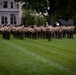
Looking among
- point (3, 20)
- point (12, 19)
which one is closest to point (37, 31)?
point (3, 20)

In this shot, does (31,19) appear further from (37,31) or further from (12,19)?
(37,31)

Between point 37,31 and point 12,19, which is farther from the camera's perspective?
point 12,19

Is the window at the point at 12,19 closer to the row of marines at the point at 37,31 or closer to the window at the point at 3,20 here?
the window at the point at 3,20

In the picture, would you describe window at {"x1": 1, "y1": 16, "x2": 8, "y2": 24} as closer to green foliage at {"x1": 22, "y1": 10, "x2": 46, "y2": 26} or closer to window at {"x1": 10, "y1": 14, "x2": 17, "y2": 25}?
window at {"x1": 10, "y1": 14, "x2": 17, "y2": 25}

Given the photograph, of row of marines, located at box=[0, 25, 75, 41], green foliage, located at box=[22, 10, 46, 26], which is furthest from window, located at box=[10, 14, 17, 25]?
row of marines, located at box=[0, 25, 75, 41]

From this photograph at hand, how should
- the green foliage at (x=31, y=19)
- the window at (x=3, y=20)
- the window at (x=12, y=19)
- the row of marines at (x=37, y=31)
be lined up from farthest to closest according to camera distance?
the green foliage at (x=31, y=19), the window at (x=12, y=19), the window at (x=3, y=20), the row of marines at (x=37, y=31)

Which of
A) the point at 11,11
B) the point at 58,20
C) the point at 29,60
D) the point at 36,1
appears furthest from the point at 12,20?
the point at 29,60

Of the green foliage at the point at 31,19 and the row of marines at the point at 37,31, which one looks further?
the green foliage at the point at 31,19

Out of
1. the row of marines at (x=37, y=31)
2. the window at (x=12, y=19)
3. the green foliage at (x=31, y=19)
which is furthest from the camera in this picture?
the green foliage at (x=31, y=19)

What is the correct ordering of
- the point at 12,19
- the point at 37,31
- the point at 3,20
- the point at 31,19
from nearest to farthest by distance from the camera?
1. the point at 37,31
2. the point at 3,20
3. the point at 12,19
4. the point at 31,19

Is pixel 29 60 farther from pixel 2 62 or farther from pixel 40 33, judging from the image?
pixel 40 33

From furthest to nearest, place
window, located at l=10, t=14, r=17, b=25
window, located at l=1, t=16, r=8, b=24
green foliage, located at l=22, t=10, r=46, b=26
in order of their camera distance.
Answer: green foliage, located at l=22, t=10, r=46, b=26 < window, located at l=10, t=14, r=17, b=25 < window, located at l=1, t=16, r=8, b=24

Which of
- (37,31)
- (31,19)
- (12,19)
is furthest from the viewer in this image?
(31,19)

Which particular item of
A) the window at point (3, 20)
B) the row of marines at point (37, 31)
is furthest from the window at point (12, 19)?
the row of marines at point (37, 31)
